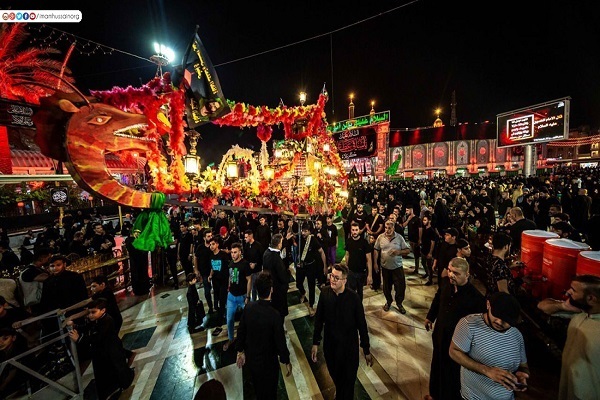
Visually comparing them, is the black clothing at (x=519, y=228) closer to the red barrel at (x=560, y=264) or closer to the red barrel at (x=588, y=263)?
the red barrel at (x=560, y=264)

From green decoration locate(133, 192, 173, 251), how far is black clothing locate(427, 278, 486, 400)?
14.1ft

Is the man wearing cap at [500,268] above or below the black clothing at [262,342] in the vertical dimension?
above

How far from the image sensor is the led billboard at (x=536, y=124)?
1927 cm

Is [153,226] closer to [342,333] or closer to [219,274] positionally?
[219,274]

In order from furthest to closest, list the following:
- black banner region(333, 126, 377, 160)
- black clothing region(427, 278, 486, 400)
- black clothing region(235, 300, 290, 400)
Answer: black banner region(333, 126, 377, 160), black clothing region(235, 300, 290, 400), black clothing region(427, 278, 486, 400)

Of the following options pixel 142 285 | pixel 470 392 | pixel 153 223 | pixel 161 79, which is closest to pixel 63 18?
pixel 161 79

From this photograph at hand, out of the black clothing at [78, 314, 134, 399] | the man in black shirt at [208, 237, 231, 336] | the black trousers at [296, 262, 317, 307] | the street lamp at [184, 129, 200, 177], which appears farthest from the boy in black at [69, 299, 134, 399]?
the black trousers at [296, 262, 317, 307]

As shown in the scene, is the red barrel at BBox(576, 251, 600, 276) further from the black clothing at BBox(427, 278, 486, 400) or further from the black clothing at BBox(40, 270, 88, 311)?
the black clothing at BBox(40, 270, 88, 311)

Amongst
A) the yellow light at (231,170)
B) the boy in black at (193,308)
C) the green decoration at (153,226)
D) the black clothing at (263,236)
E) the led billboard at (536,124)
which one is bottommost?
the boy in black at (193,308)

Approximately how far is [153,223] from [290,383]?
3.45 meters

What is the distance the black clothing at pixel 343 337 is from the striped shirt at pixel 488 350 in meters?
1.03

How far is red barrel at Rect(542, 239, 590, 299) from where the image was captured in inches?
135

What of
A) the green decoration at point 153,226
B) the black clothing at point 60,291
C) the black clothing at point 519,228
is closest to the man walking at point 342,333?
the green decoration at point 153,226

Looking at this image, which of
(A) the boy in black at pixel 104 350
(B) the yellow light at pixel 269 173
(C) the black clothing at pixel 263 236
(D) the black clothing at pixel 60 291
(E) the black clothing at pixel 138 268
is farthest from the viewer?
(B) the yellow light at pixel 269 173
